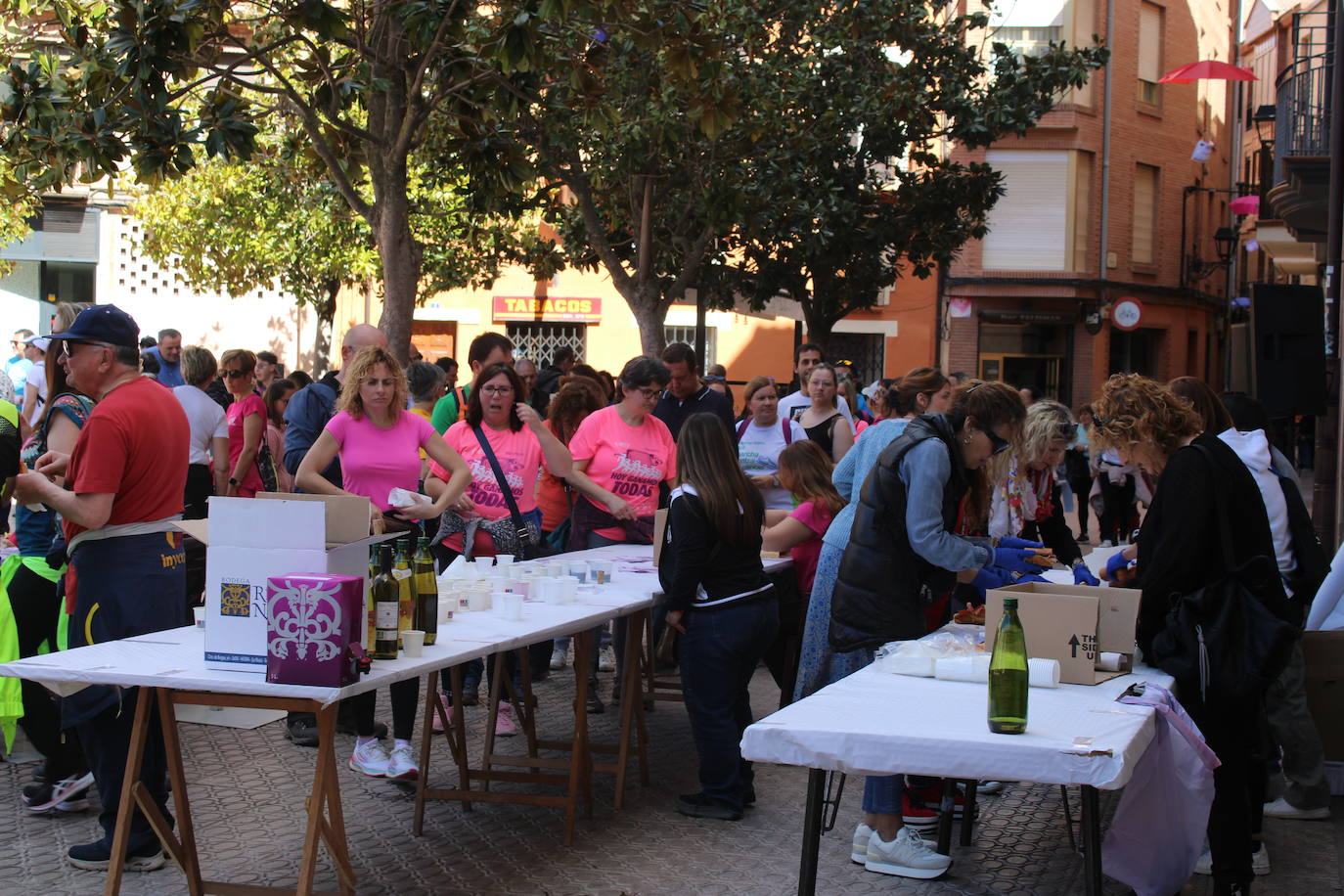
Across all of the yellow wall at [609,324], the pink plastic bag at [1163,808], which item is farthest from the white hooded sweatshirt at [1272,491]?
the yellow wall at [609,324]

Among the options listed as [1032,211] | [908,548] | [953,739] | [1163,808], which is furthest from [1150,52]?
[953,739]

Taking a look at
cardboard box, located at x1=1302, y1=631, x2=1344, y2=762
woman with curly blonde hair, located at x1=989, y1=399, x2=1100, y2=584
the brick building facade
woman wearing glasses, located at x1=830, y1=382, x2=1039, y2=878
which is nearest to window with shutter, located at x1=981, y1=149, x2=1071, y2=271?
the brick building facade

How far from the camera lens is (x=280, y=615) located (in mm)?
3980

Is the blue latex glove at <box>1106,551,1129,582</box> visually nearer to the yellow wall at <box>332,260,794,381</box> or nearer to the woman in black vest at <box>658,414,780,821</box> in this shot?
the woman in black vest at <box>658,414,780,821</box>

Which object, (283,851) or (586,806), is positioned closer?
(283,851)

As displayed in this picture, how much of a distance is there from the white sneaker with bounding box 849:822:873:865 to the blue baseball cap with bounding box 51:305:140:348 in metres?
3.15

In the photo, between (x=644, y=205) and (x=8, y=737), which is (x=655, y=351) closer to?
(x=644, y=205)

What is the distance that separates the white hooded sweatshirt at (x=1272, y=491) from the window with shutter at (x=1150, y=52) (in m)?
27.1

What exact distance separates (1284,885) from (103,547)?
4441 mm

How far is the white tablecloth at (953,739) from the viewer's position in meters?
3.52

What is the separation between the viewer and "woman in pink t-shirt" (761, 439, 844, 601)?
6957 mm

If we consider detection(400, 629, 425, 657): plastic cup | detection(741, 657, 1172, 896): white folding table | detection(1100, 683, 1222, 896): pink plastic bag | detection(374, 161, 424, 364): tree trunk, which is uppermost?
detection(374, 161, 424, 364): tree trunk

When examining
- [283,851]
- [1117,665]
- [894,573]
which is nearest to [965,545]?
[894,573]

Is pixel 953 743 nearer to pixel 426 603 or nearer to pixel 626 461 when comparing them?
pixel 426 603
